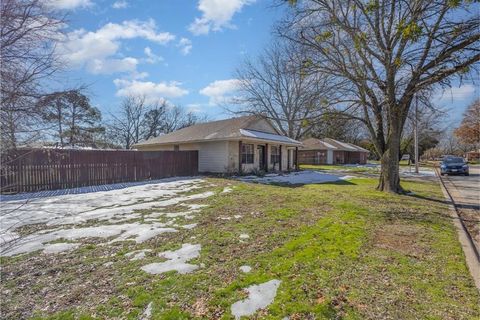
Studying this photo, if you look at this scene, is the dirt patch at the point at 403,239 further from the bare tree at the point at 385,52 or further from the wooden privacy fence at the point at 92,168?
the wooden privacy fence at the point at 92,168

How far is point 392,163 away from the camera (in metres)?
11.3

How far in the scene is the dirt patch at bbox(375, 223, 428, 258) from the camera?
4.72m

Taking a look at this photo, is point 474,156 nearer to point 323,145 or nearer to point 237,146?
point 323,145

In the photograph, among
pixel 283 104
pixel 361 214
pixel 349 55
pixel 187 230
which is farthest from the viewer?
pixel 283 104

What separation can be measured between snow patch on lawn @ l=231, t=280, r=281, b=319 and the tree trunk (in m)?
9.66

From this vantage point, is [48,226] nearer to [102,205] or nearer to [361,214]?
[102,205]

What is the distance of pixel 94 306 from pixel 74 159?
11.6 m

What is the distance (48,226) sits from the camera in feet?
20.4

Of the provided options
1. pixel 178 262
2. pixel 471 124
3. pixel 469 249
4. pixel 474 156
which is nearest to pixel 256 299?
pixel 178 262

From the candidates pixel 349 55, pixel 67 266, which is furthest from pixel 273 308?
pixel 349 55

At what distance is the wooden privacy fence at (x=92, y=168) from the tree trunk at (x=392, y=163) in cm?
1211

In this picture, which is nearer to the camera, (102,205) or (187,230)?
(187,230)

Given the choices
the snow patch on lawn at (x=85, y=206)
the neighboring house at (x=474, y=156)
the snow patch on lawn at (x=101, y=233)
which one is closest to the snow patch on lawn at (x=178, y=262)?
the snow patch on lawn at (x=101, y=233)

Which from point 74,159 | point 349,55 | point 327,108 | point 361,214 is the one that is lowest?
point 361,214
